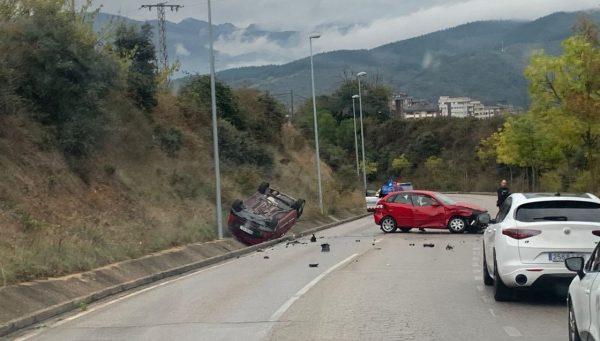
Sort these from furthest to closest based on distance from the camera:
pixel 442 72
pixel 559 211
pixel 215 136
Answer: pixel 442 72 → pixel 215 136 → pixel 559 211

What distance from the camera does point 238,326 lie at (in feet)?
34.7

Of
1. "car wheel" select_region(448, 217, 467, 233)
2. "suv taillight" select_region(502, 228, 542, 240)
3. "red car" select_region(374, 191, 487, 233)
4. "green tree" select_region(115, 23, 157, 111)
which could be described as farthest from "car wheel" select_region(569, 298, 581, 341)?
"green tree" select_region(115, 23, 157, 111)

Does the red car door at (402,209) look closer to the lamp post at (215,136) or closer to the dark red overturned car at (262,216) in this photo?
the dark red overturned car at (262,216)

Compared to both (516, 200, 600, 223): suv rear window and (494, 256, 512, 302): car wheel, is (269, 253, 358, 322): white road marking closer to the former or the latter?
(494, 256, 512, 302): car wheel

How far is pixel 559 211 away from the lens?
460 inches

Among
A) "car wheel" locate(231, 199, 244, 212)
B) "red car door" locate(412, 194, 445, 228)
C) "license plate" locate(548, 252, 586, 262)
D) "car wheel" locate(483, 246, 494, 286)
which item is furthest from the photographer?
"red car door" locate(412, 194, 445, 228)

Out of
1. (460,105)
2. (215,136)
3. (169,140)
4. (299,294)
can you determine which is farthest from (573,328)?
(460,105)

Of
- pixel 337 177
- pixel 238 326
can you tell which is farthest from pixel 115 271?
Answer: pixel 337 177

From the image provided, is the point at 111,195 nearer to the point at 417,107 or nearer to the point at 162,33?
the point at 162,33

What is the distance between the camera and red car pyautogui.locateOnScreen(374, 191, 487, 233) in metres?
29.2

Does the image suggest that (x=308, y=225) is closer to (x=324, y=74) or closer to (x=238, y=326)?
(x=238, y=326)

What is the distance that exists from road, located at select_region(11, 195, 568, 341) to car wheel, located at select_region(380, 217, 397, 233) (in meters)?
11.1

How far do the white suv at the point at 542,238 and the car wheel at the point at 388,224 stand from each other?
1852 cm

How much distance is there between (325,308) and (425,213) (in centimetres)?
1835
